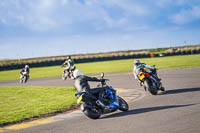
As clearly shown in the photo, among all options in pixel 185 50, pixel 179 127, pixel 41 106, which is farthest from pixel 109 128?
pixel 185 50

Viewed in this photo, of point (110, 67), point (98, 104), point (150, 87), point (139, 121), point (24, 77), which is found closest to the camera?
point (139, 121)

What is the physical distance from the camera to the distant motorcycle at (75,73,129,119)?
25.4ft

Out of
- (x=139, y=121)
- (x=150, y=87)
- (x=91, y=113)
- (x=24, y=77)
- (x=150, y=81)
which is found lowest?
(x=139, y=121)

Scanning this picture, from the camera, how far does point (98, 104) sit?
314 inches

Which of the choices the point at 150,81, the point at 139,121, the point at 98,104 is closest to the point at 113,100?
the point at 98,104

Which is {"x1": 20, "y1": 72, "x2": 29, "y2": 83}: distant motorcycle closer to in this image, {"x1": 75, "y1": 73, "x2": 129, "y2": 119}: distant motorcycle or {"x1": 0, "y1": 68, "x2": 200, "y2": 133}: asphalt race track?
{"x1": 0, "y1": 68, "x2": 200, "y2": 133}: asphalt race track

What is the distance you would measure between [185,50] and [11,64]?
3889cm

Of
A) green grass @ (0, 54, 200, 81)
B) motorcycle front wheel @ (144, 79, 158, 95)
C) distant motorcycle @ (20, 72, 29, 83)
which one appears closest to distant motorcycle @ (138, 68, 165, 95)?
motorcycle front wheel @ (144, 79, 158, 95)

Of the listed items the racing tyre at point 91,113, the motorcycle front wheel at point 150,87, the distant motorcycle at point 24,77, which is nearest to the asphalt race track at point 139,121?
the racing tyre at point 91,113

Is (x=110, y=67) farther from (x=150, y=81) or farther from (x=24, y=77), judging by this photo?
(x=150, y=81)

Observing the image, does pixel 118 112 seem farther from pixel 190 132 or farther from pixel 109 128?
pixel 190 132

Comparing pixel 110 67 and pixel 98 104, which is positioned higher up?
pixel 98 104

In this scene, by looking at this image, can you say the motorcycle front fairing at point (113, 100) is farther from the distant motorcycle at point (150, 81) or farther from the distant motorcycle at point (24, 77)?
the distant motorcycle at point (24, 77)

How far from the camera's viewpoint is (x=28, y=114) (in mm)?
9062
